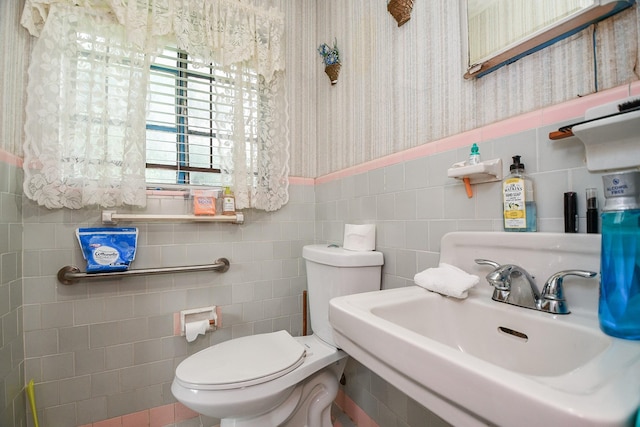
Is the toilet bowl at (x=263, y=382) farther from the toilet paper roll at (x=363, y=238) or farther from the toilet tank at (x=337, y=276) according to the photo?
the toilet paper roll at (x=363, y=238)

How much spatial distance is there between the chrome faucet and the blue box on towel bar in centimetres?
143

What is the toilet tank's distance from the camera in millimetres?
1177

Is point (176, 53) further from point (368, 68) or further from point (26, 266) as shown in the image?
point (26, 266)

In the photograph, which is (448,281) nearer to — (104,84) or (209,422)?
(209,422)

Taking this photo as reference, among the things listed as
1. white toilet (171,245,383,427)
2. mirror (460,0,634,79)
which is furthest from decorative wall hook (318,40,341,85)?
white toilet (171,245,383,427)

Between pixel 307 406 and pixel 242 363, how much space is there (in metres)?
0.36

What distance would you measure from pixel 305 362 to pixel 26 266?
124cm

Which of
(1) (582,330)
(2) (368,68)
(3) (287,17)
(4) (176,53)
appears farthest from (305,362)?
(3) (287,17)

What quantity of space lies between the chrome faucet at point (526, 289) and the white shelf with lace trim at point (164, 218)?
1164mm

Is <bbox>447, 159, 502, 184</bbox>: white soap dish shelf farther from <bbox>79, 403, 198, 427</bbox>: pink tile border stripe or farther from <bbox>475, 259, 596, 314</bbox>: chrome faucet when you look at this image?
<bbox>79, 403, 198, 427</bbox>: pink tile border stripe

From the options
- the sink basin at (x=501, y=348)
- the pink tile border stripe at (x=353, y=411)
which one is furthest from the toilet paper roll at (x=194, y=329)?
the sink basin at (x=501, y=348)

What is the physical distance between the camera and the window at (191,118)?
4.75 ft

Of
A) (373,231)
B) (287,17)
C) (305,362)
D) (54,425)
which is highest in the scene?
(287,17)

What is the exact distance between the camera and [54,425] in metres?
1.22
